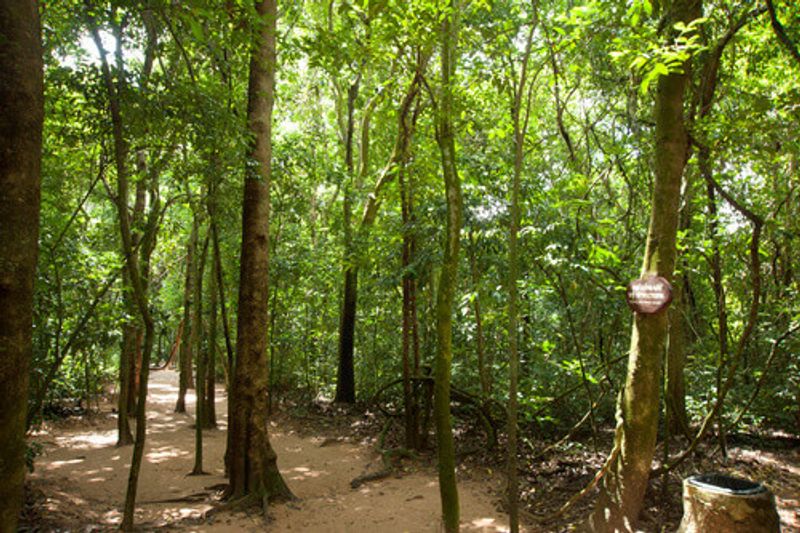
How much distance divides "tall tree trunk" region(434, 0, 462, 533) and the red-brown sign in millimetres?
1510

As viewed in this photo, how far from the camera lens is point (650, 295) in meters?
4.10

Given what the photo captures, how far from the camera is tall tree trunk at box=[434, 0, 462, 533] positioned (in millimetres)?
4320

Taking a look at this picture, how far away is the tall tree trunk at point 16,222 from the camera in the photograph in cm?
238

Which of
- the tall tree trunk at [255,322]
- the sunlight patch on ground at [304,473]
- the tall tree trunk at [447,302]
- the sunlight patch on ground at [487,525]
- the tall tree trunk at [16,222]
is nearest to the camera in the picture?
the tall tree trunk at [16,222]

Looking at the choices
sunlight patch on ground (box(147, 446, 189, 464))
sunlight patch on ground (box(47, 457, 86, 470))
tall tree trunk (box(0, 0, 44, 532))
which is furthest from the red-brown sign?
sunlight patch on ground (box(47, 457, 86, 470))

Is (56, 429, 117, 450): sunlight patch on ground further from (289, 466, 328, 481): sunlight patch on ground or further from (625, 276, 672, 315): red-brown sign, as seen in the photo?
(625, 276, 672, 315): red-brown sign

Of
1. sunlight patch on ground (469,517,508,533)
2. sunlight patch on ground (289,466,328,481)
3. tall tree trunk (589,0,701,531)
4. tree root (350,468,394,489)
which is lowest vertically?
sunlight patch on ground (289,466,328,481)

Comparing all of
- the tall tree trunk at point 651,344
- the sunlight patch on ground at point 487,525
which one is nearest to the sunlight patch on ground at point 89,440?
the sunlight patch on ground at point 487,525

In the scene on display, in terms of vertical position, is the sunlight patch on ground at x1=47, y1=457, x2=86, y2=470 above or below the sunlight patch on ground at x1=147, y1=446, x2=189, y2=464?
above

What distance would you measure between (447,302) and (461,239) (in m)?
3.78

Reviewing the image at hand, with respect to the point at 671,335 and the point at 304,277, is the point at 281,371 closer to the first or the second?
the point at 304,277

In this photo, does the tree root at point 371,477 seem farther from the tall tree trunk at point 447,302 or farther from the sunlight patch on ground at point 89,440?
the sunlight patch on ground at point 89,440

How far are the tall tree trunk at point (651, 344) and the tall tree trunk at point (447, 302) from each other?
1448mm

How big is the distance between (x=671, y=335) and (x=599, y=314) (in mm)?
1782
